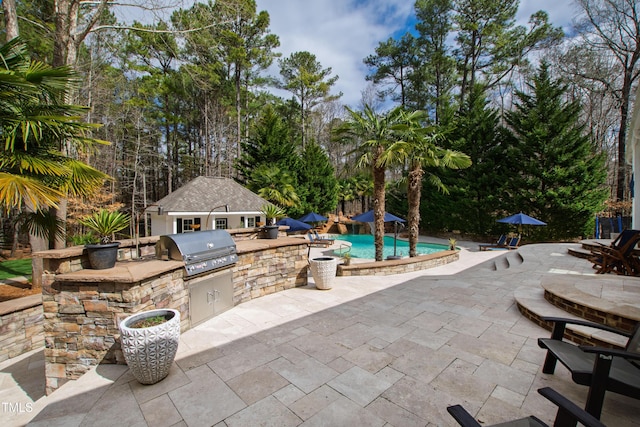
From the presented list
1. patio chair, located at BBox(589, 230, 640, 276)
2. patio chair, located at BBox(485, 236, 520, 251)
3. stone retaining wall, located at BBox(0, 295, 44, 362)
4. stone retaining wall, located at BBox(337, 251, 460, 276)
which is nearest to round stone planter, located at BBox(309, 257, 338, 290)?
stone retaining wall, located at BBox(337, 251, 460, 276)

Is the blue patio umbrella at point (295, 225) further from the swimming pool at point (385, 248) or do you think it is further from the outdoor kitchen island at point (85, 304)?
the outdoor kitchen island at point (85, 304)

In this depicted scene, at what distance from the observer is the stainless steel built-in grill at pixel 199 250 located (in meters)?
4.21

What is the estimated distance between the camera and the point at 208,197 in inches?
560

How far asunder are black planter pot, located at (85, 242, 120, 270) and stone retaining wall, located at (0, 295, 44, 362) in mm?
3424

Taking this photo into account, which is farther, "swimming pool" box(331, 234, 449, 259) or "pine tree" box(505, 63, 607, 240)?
"swimming pool" box(331, 234, 449, 259)

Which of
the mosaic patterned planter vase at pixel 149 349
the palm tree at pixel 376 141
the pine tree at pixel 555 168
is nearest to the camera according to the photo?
the mosaic patterned planter vase at pixel 149 349

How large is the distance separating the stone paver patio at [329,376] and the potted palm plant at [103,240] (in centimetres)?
129

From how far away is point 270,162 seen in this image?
19797 millimetres

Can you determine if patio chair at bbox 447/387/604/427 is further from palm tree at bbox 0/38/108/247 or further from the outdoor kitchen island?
palm tree at bbox 0/38/108/247

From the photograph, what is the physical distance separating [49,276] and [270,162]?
16983mm

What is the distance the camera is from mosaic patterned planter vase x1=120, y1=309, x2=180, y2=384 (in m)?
Answer: 2.74

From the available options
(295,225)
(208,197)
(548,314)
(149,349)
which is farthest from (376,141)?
(208,197)

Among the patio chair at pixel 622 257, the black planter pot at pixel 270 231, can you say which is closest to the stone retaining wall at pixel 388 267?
the black planter pot at pixel 270 231

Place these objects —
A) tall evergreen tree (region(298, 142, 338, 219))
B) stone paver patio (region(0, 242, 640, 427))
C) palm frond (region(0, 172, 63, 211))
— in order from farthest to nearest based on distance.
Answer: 1. tall evergreen tree (region(298, 142, 338, 219))
2. palm frond (region(0, 172, 63, 211))
3. stone paver patio (region(0, 242, 640, 427))
